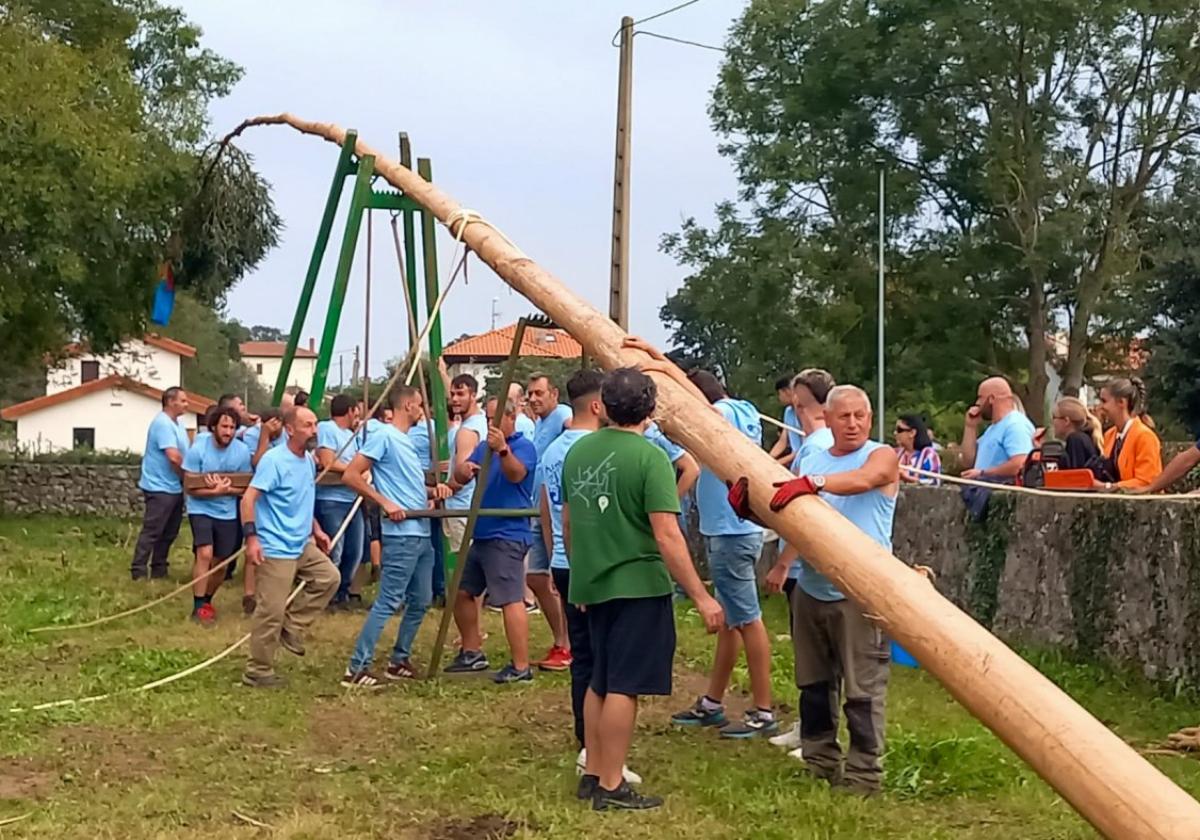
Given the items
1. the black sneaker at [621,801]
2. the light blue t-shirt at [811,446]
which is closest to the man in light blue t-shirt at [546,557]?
the light blue t-shirt at [811,446]

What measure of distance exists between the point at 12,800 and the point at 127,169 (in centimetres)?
1446

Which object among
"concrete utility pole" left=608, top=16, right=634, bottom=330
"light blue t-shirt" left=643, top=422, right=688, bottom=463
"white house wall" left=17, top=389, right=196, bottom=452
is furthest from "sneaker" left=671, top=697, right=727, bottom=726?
"white house wall" left=17, top=389, right=196, bottom=452

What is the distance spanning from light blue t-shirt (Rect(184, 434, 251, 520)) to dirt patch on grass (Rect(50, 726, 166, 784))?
4.63 meters

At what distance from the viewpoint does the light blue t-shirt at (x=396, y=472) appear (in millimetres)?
8930

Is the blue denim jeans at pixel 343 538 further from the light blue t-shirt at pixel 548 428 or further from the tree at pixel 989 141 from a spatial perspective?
the tree at pixel 989 141

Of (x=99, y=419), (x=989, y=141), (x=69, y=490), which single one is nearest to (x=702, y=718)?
(x=69, y=490)

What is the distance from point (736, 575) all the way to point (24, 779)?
3403 millimetres

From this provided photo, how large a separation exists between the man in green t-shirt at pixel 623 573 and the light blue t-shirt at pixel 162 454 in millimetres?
8704

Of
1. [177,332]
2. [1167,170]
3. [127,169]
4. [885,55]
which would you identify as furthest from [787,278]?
[177,332]

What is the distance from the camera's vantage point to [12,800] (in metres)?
6.16

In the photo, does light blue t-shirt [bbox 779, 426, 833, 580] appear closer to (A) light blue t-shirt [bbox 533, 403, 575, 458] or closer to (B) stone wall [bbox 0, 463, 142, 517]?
(A) light blue t-shirt [bbox 533, 403, 575, 458]

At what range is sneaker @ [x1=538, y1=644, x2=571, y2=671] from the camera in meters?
9.31

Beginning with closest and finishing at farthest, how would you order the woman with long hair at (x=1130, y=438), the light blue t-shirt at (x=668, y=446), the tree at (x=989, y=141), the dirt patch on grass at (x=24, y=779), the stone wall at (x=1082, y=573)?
1. the dirt patch on grass at (x=24, y=779)
2. the light blue t-shirt at (x=668, y=446)
3. the stone wall at (x=1082, y=573)
4. the woman with long hair at (x=1130, y=438)
5. the tree at (x=989, y=141)

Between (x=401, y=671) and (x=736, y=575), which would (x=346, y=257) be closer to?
(x=401, y=671)
